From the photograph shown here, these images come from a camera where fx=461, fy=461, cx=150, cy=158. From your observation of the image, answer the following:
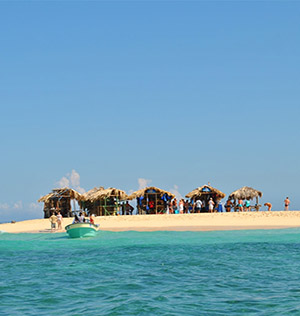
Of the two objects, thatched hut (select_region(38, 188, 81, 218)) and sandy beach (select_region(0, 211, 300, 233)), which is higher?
thatched hut (select_region(38, 188, 81, 218))

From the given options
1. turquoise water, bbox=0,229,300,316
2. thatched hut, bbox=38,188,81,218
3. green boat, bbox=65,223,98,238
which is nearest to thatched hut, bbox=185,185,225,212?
thatched hut, bbox=38,188,81,218

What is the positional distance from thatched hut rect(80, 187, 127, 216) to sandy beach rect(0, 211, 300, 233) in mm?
3620

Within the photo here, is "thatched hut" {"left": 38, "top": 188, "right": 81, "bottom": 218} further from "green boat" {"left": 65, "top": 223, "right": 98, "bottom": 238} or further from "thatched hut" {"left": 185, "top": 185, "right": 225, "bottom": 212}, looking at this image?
"green boat" {"left": 65, "top": 223, "right": 98, "bottom": 238}

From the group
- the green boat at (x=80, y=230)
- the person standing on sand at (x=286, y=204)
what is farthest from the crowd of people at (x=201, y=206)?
the green boat at (x=80, y=230)

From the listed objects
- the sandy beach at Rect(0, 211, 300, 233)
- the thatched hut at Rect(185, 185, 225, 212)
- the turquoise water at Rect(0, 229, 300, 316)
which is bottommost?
the turquoise water at Rect(0, 229, 300, 316)

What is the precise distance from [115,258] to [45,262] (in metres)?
2.92

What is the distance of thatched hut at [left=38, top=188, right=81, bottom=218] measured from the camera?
151ft

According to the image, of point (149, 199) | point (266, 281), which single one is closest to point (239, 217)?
point (149, 199)

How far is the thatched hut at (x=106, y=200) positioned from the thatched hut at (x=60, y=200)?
1.39 metres

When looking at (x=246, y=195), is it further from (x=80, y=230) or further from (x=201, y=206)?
(x=80, y=230)

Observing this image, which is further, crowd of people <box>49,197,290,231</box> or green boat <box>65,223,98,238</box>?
crowd of people <box>49,197,290,231</box>

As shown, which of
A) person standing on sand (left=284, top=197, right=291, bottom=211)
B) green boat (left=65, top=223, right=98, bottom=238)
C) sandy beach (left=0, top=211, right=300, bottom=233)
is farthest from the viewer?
person standing on sand (left=284, top=197, right=291, bottom=211)

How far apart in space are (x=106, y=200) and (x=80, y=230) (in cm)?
1693

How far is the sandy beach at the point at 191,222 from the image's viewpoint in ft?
115
